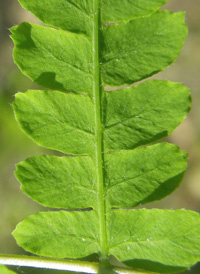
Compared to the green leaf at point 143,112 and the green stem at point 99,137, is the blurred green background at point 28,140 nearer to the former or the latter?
the green stem at point 99,137

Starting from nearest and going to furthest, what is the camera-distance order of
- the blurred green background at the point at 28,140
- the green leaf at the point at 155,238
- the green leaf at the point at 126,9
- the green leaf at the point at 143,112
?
the green leaf at the point at 126,9
the green leaf at the point at 143,112
the green leaf at the point at 155,238
the blurred green background at the point at 28,140

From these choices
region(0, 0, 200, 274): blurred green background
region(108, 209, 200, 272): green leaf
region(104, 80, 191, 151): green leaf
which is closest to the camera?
region(104, 80, 191, 151): green leaf

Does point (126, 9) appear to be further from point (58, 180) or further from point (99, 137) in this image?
point (58, 180)

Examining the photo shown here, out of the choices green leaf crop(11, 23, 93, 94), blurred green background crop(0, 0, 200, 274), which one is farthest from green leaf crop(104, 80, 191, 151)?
blurred green background crop(0, 0, 200, 274)

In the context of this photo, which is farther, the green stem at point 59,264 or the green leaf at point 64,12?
the green stem at point 59,264

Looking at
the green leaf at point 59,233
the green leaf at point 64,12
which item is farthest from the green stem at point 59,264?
the green leaf at point 64,12

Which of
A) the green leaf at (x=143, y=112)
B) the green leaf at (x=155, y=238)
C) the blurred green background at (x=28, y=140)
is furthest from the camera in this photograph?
the blurred green background at (x=28, y=140)

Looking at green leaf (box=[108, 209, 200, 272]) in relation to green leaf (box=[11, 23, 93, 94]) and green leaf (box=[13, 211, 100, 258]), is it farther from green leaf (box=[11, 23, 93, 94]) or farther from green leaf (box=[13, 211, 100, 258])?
green leaf (box=[11, 23, 93, 94])

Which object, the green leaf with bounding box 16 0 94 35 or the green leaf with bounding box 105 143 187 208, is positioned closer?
the green leaf with bounding box 16 0 94 35
